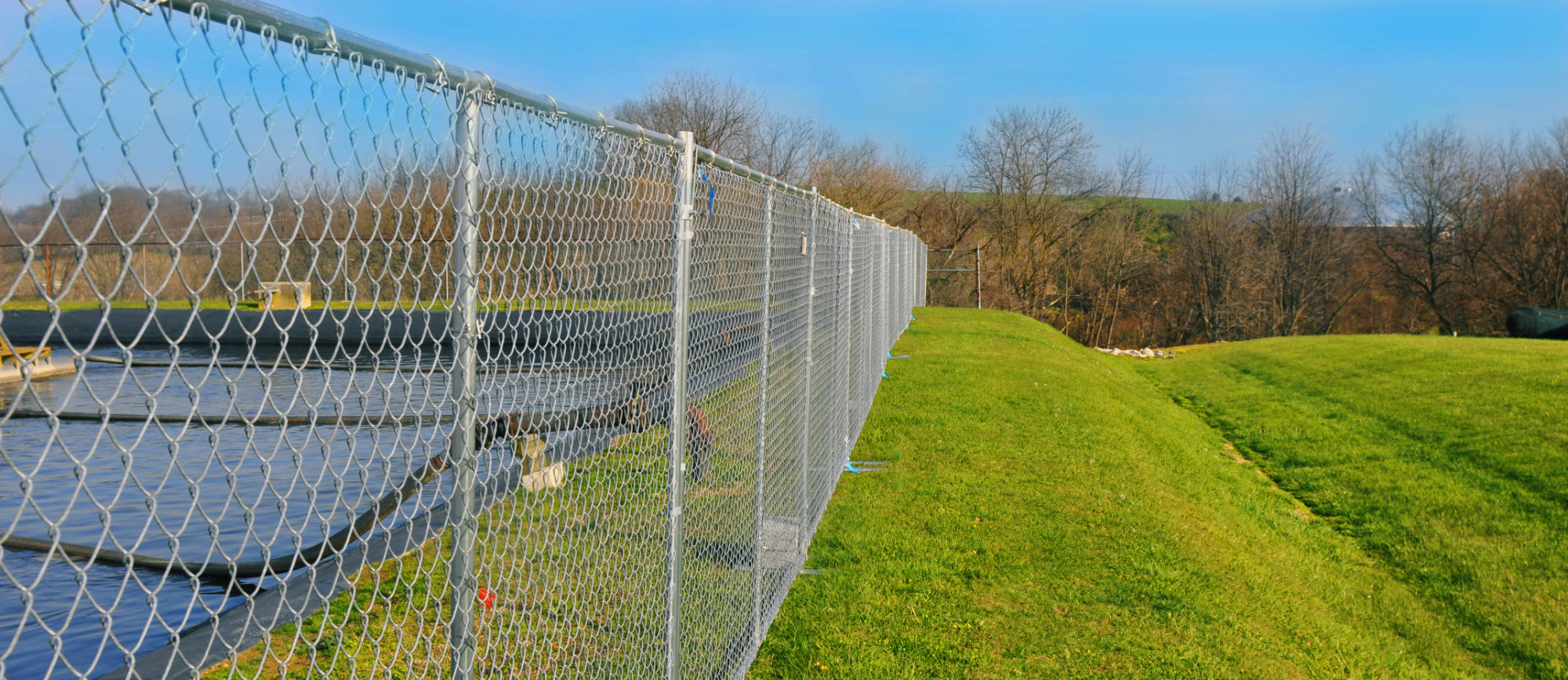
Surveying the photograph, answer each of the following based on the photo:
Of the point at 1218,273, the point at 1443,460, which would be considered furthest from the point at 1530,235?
the point at 1443,460

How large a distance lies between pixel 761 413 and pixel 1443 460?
29.4 ft

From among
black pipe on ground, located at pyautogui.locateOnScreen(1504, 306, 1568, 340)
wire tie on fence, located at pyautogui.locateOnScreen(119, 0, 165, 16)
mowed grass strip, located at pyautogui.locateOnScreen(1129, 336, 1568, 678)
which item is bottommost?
mowed grass strip, located at pyautogui.locateOnScreen(1129, 336, 1568, 678)

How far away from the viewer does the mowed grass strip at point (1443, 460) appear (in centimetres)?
655

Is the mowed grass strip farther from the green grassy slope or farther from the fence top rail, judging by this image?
the fence top rail

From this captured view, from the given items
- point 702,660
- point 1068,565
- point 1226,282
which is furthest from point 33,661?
point 1226,282

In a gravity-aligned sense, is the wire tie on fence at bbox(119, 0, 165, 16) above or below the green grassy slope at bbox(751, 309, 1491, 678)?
above

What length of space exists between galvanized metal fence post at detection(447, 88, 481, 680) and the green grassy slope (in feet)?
9.18

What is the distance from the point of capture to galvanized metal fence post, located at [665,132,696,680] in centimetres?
297

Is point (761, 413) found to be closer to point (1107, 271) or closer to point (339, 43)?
point (339, 43)

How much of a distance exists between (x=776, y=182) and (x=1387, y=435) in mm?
10039

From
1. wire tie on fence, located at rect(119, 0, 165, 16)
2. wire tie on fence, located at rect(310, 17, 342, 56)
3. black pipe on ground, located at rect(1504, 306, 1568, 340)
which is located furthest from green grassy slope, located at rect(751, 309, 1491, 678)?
black pipe on ground, located at rect(1504, 306, 1568, 340)

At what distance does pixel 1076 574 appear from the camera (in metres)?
5.81

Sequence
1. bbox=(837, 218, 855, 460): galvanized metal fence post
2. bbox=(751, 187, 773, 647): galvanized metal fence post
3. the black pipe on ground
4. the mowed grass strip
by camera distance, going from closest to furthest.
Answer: bbox=(751, 187, 773, 647): galvanized metal fence post, the mowed grass strip, bbox=(837, 218, 855, 460): galvanized metal fence post, the black pipe on ground

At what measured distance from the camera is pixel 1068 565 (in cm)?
595
